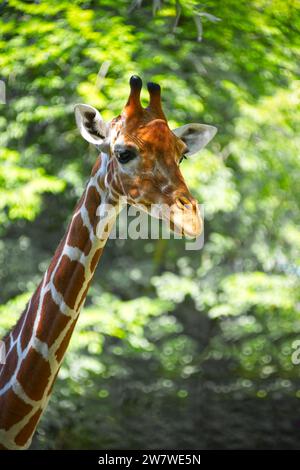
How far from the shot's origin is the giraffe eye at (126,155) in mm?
1087

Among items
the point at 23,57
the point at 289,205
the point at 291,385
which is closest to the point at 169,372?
the point at 291,385

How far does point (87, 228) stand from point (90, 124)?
197mm

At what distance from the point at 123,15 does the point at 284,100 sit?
29.1 inches

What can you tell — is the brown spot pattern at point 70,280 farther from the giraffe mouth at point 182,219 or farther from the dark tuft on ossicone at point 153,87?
the dark tuft on ossicone at point 153,87

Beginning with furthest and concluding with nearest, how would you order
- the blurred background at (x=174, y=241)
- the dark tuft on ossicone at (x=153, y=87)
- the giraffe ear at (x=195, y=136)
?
the blurred background at (x=174, y=241) < the giraffe ear at (x=195, y=136) < the dark tuft on ossicone at (x=153, y=87)

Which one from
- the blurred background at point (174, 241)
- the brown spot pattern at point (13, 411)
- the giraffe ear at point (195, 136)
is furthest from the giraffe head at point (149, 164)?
the blurred background at point (174, 241)

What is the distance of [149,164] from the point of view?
108cm

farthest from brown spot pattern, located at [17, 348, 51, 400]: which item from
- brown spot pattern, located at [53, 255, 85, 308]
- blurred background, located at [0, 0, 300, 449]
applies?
blurred background, located at [0, 0, 300, 449]

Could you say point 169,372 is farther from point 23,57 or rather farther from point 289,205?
point 23,57

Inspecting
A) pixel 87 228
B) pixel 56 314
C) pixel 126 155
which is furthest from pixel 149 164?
pixel 56 314

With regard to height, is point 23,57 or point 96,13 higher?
point 96,13

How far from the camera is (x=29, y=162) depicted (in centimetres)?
269
